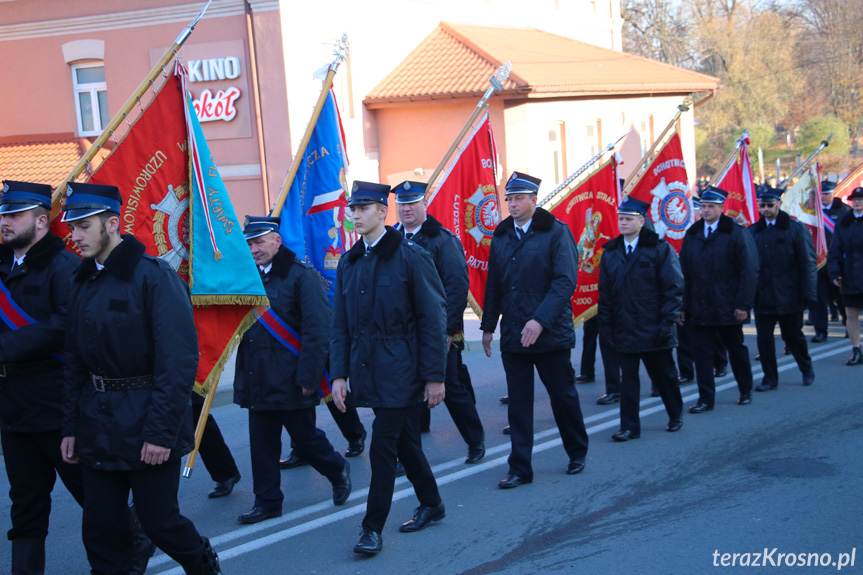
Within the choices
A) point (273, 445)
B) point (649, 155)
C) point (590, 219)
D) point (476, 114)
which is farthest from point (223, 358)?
point (649, 155)

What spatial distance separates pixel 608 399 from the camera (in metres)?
8.88

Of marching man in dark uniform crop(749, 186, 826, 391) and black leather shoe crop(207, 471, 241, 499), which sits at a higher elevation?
marching man in dark uniform crop(749, 186, 826, 391)

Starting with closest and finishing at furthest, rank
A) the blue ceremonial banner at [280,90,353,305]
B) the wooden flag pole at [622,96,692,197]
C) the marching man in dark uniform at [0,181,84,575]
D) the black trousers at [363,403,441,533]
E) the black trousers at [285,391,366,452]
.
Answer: the marching man in dark uniform at [0,181,84,575]
the black trousers at [363,403,441,533]
the black trousers at [285,391,366,452]
the blue ceremonial banner at [280,90,353,305]
the wooden flag pole at [622,96,692,197]

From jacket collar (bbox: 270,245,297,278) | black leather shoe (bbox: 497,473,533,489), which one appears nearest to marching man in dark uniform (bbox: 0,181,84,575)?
jacket collar (bbox: 270,245,297,278)

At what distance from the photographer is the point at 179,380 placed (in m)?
4.06

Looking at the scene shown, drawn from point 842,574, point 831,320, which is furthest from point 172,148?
point 831,320

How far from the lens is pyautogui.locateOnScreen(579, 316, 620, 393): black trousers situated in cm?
889

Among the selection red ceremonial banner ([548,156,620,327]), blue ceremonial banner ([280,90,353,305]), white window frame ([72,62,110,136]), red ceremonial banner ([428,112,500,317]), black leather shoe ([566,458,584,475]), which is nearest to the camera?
black leather shoe ([566,458,584,475])

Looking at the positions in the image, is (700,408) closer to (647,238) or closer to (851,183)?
(647,238)

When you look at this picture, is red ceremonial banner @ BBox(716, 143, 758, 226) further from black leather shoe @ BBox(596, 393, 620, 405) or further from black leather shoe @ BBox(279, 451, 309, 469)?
black leather shoe @ BBox(279, 451, 309, 469)

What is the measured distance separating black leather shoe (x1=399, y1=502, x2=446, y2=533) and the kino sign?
14852 millimetres

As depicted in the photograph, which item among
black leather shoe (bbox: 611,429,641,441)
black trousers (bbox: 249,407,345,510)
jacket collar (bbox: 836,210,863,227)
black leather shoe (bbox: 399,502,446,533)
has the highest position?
jacket collar (bbox: 836,210,863,227)

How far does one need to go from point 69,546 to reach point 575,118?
20.0 m

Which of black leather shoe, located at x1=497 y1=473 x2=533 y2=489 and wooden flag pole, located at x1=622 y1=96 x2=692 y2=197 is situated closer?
black leather shoe, located at x1=497 y1=473 x2=533 y2=489
